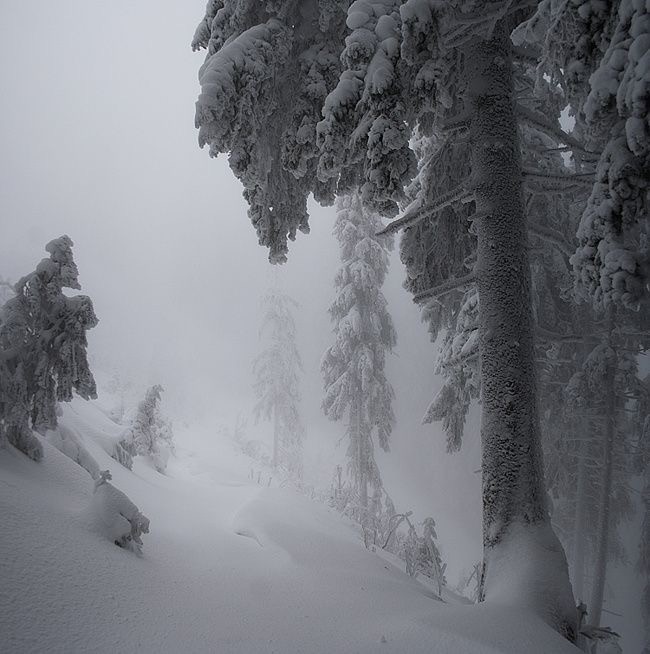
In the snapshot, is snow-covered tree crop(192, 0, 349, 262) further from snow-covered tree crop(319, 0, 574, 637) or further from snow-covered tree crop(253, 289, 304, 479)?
snow-covered tree crop(253, 289, 304, 479)

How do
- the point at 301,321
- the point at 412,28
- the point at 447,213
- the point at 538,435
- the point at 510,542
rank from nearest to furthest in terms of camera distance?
the point at 412,28 → the point at 510,542 → the point at 538,435 → the point at 447,213 → the point at 301,321

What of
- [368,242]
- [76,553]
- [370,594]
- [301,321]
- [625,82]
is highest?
[301,321]

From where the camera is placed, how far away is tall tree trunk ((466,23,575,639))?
123 inches

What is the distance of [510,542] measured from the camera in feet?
11.0

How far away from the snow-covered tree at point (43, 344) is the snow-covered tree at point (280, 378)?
23821 mm

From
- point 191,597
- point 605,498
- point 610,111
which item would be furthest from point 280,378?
point 610,111

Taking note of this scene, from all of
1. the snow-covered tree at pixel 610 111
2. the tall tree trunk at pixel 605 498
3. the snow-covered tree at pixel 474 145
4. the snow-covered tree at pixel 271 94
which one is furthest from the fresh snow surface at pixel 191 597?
the tall tree trunk at pixel 605 498

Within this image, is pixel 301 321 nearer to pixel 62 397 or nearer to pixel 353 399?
pixel 353 399

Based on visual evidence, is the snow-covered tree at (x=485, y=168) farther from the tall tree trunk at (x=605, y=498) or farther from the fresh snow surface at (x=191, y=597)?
the tall tree trunk at (x=605, y=498)

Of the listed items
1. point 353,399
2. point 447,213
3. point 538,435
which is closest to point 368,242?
point 353,399

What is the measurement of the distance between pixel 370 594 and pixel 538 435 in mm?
2166

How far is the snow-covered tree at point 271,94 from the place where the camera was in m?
3.79

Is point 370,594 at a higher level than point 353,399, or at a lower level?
lower

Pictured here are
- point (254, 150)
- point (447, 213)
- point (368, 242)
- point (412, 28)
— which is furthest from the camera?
point (368, 242)
